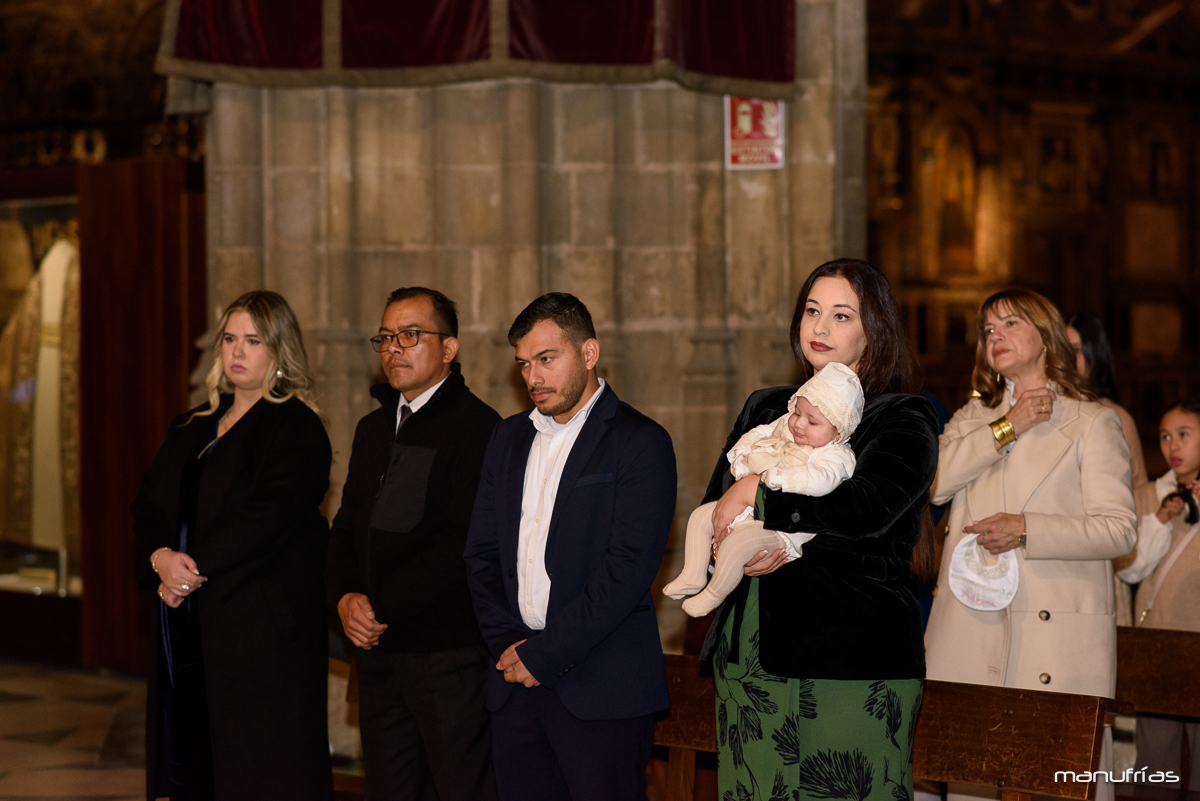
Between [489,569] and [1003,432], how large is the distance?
1402 millimetres

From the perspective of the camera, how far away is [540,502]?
3006mm

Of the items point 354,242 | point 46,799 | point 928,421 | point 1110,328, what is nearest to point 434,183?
point 354,242

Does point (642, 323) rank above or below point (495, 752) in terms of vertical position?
above

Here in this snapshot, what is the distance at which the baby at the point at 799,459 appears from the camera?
2359mm

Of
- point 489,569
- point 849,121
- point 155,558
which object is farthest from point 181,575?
point 849,121

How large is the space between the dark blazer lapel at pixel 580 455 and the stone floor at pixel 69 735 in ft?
8.88

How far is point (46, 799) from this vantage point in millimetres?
4738

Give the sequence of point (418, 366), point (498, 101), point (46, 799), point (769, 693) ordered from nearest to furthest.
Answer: point (769, 693)
point (418, 366)
point (46, 799)
point (498, 101)

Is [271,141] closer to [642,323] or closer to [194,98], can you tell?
[194,98]

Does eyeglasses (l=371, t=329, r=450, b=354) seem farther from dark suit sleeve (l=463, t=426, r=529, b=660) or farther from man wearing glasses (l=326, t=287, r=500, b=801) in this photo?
dark suit sleeve (l=463, t=426, r=529, b=660)

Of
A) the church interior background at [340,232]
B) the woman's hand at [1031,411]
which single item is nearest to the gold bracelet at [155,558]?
the church interior background at [340,232]

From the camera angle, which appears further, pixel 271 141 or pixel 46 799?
pixel 271 141

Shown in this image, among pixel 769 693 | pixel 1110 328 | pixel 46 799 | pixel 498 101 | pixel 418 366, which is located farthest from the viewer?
pixel 1110 328

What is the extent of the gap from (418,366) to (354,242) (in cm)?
225
